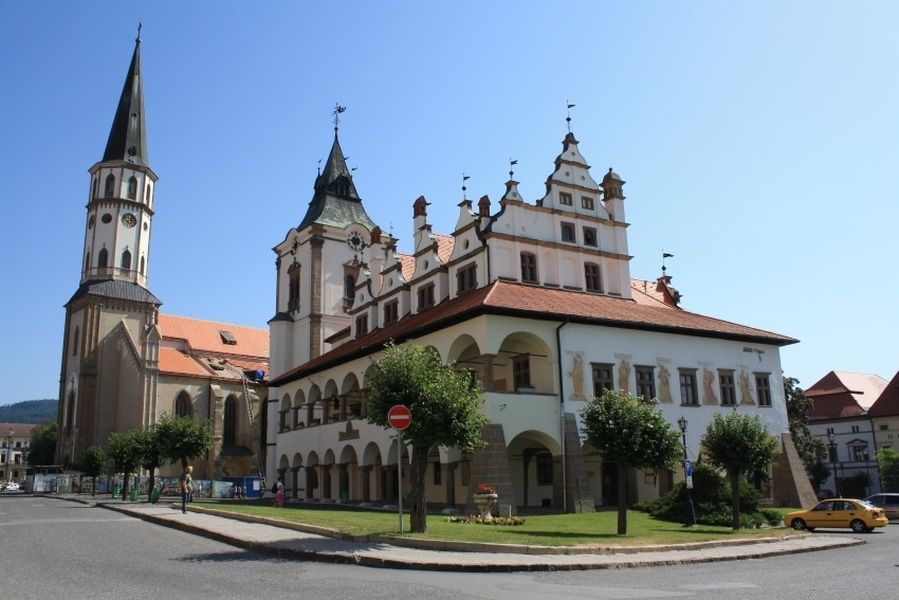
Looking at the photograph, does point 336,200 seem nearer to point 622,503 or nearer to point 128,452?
point 128,452

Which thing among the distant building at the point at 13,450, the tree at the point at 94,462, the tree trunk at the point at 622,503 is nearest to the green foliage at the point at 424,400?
the tree trunk at the point at 622,503

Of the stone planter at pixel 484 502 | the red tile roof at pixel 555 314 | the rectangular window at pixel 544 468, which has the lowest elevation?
the stone planter at pixel 484 502

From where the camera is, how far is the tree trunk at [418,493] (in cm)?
1856

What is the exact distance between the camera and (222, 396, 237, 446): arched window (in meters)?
72.9

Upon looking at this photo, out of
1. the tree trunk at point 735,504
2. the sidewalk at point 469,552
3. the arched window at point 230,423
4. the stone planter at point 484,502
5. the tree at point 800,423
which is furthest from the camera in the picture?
the arched window at point 230,423

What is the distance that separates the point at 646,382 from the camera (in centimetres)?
3328

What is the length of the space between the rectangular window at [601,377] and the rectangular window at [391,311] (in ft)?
44.1

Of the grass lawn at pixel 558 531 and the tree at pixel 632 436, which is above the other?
the tree at pixel 632 436

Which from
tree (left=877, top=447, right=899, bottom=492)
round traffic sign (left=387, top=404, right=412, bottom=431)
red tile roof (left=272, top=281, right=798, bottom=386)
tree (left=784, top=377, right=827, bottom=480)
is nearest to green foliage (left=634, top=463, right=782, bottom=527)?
red tile roof (left=272, top=281, right=798, bottom=386)

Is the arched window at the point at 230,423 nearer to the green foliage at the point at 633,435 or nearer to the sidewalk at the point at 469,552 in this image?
the sidewalk at the point at 469,552

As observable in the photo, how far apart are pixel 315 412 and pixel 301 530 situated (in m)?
26.0

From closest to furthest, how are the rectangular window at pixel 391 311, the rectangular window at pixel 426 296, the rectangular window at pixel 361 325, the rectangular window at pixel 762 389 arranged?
the rectangular window at pixel 762 389
the rectangular window at pixel 426 296
the rectangular window at pixel 391 311
the rectangular window at pixel 361 325

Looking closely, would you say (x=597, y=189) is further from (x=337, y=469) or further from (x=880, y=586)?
(x=880, y=586)

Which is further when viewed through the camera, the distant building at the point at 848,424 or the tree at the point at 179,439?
the distant building at the point at 848,424
